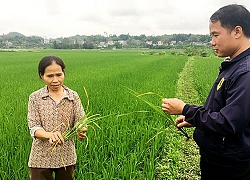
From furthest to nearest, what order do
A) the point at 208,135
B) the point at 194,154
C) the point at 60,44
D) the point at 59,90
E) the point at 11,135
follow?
the point at 60,44
the point at 194,154
the point at 11,135
the point at 59,90
the point at 208,135

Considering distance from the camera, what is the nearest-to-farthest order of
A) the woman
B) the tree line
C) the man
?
the man, the woman, the tree line

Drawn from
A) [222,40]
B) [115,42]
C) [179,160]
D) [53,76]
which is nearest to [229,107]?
[222,40]

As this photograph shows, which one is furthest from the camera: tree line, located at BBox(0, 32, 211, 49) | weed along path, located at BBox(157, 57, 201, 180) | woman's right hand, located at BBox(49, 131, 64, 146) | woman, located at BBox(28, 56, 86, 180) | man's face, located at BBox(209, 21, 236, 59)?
tree line, located at BBox(0, 32, 211, 49)

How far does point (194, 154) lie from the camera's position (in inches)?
136

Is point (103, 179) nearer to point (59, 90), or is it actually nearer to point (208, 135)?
point (59, 90)

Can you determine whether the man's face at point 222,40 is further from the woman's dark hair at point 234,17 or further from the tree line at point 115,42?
the tree line at point 115,42

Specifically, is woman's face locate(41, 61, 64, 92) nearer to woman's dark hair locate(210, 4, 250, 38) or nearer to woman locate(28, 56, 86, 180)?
woman locate(28, 56, 86, 180)

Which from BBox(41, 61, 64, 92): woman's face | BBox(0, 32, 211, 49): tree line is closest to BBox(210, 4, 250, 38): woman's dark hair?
BBox(41, 61, 64, 92): woman's face

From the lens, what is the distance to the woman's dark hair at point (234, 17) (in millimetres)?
1441

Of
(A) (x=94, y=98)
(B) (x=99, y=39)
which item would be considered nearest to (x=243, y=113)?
(A) (x=94, y=98)

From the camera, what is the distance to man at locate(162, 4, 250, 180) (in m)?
1.35

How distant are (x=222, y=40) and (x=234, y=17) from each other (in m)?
0.13

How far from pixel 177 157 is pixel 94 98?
7.65 ft

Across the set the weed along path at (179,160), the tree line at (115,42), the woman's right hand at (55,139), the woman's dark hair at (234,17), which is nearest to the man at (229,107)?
the woman's dark hair at (234,17)
